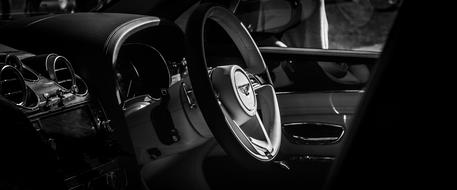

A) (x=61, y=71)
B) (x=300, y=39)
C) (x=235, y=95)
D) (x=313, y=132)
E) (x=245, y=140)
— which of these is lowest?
(x=313, y=132)

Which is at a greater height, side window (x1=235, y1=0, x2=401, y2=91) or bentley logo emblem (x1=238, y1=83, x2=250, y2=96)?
bentley logo emblem (x1=238, y1=83, x2=250, y2=96)

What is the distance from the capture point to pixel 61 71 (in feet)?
6.81

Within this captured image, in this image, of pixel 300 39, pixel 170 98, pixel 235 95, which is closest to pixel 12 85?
pixel 170 98

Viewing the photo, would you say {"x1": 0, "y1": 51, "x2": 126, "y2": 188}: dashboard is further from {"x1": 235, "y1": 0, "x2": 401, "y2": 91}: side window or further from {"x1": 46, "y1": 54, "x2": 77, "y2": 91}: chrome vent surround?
{"x1": 235, "y1": 0, "x2": 401, "y2": 91}: side window

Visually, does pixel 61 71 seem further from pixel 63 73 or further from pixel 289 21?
pixel 289 21

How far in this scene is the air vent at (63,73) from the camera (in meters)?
2.02

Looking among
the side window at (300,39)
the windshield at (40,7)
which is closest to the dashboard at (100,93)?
the side window at (300,39)

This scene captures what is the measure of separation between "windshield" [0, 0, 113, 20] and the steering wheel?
1.25 m

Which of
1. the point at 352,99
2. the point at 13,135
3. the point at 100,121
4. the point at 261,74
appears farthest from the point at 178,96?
the point at 352,99

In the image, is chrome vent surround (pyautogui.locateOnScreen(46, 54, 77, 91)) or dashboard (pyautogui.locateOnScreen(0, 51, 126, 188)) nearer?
dashboard (pyautogui.locateOnScreen(0, 51, 126, 188))

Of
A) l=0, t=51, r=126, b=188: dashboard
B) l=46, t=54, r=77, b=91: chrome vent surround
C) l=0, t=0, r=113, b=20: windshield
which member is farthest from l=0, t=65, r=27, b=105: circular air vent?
l=0, t=0, r=113, b=20: windshield

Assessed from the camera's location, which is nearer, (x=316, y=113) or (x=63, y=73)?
(x=63, y=73)

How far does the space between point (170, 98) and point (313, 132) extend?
0.88 m

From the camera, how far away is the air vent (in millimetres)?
2018
